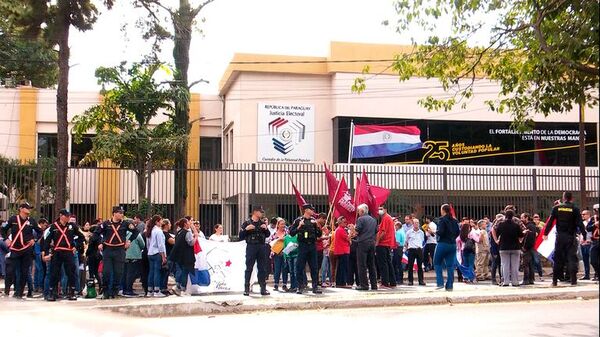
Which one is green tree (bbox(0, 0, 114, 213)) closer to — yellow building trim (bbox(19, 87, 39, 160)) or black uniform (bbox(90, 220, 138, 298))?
black uniform (bbox(90, 220, 138, 298))

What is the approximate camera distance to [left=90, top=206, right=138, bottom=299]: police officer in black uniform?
44.4 ft

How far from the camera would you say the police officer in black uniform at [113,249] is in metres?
13.5

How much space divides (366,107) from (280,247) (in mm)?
17703

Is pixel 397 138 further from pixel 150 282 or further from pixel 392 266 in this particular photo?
pixel 150 282

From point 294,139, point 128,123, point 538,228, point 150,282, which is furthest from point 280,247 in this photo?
point 294,139

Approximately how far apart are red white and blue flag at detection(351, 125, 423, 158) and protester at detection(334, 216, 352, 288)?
1601 cm

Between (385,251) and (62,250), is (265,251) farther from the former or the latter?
(62,250)

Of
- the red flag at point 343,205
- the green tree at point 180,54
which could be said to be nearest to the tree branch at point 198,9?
the green tree at point 180,54

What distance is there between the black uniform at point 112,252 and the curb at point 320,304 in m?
1.56

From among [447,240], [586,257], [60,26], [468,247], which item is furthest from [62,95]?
[586,257]

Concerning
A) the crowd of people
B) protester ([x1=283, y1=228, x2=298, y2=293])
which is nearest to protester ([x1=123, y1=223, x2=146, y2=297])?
the crowd of people

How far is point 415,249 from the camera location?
646 inches

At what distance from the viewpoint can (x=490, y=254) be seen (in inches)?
662

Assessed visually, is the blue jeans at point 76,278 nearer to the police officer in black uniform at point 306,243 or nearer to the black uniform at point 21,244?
the black uniform at point 21,244
